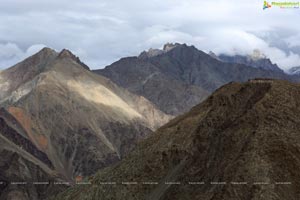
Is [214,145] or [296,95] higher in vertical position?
[296,95]

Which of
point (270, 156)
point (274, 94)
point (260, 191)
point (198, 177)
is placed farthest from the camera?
point (274, 94)

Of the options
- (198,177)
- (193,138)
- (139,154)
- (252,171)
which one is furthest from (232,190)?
(139,154)

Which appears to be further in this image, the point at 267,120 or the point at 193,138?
the point at 193,138

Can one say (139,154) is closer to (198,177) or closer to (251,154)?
(198,177)

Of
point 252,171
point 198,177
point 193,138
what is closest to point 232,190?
point 252,171

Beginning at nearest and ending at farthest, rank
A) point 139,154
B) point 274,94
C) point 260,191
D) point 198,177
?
point 260,191, point 198,177, point 274,94, point 139,154

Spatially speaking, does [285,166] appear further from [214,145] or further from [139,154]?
[139,154]
